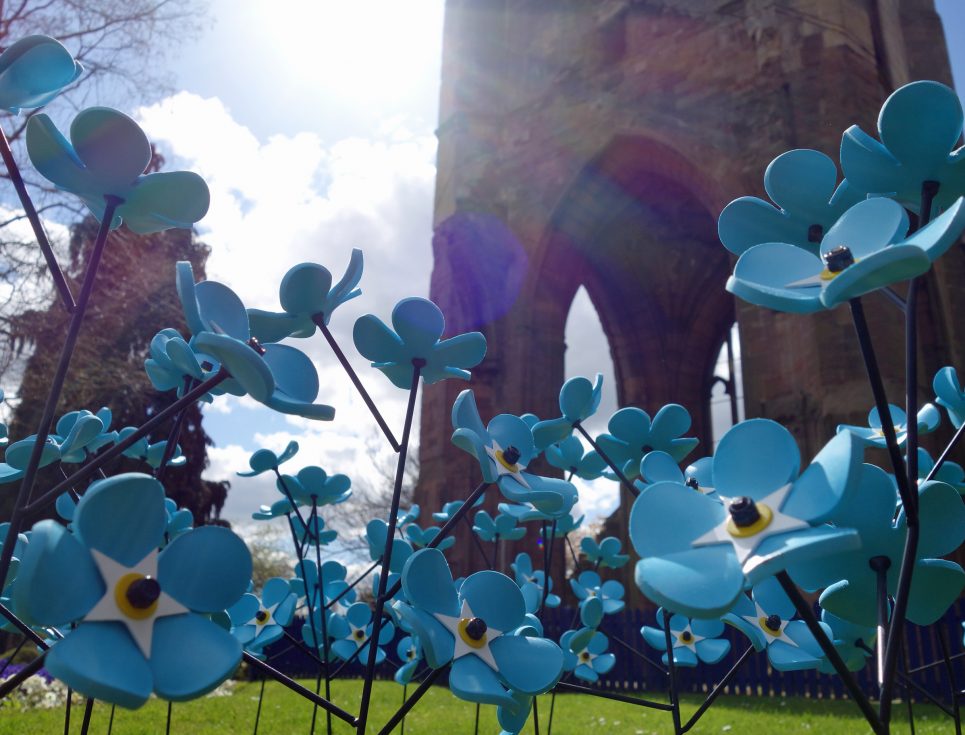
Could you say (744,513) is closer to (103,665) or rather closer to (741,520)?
(741,520)

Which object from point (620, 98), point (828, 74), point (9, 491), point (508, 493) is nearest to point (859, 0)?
point (828, 74)

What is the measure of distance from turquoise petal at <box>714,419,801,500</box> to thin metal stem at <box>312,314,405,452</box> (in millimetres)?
705

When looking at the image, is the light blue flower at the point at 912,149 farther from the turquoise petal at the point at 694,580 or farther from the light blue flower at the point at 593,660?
the light blue flower at the point at 593,660

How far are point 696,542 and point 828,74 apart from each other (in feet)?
34.3

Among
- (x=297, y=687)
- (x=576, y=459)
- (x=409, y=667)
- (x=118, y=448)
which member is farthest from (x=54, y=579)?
(x=576, y=459)

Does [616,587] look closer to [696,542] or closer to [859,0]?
[696,542]

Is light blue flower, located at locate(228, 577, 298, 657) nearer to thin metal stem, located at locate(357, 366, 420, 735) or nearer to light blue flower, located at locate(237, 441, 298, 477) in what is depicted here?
light blue flower, located at locate(237, 441, 298, 477)

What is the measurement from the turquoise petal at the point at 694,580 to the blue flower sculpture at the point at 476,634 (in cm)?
40

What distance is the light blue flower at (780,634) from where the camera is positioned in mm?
1664

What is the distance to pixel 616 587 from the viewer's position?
4578 millimetres

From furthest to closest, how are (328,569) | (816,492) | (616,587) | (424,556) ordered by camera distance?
1. (616,587)
2. (328,569)
3. (424,556)
4. (816,492)

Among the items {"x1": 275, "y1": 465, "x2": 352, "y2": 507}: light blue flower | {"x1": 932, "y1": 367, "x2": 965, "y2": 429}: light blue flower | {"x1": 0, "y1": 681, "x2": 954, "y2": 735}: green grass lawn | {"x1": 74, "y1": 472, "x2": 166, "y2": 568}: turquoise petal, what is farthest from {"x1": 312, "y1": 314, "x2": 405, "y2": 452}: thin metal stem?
{"x1": 0, "y1": 681, "x2": 954, "y2": 735}: green grass lawn

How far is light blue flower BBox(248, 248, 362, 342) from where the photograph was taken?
143 cm

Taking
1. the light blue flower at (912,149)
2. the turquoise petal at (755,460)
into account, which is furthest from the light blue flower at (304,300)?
the light blue flower at (912,149)
